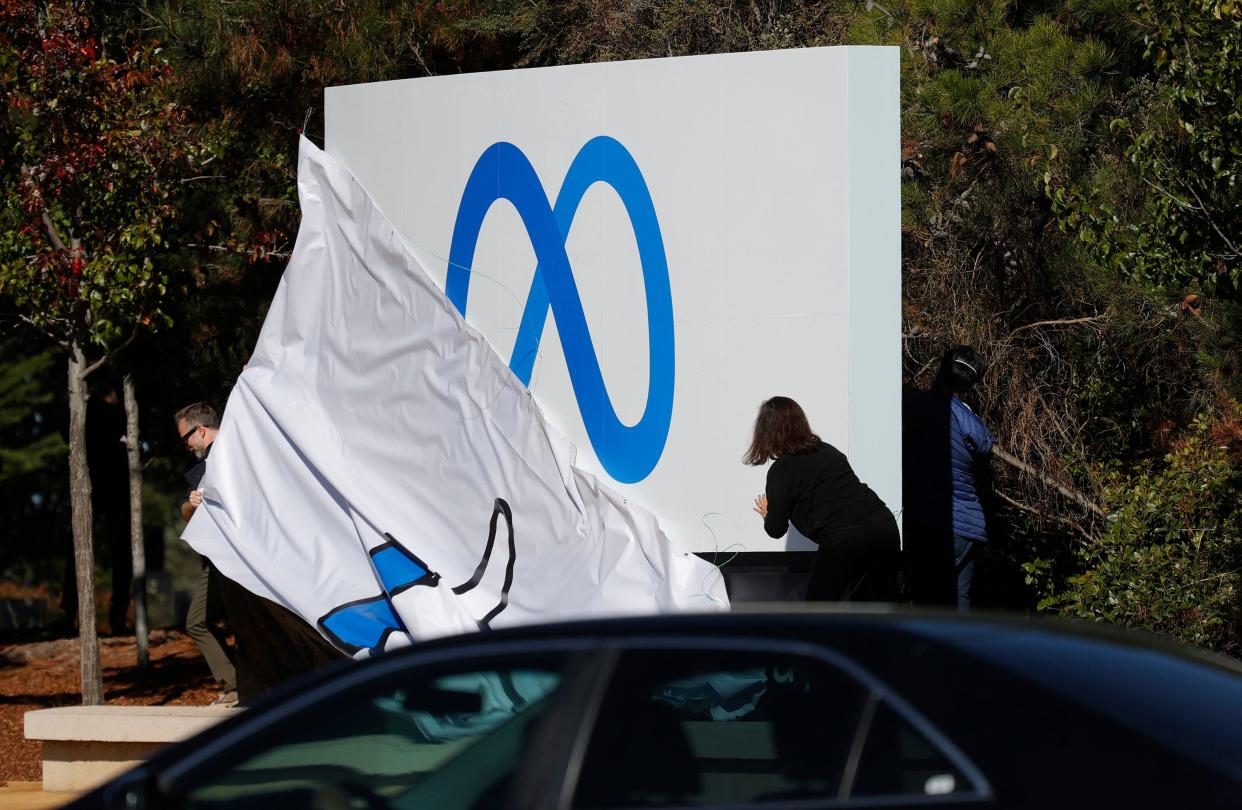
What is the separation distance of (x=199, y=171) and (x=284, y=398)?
3490mm

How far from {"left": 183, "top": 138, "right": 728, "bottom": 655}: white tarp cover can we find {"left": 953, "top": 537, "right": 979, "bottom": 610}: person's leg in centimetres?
167

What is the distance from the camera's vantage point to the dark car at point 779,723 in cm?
275

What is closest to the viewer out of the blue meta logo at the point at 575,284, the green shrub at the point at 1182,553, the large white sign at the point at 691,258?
the large white sign at the point at 691,258

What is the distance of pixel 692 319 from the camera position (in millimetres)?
7684

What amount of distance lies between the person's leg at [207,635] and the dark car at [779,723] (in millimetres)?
5598

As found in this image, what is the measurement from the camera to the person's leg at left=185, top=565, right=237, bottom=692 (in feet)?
28.8

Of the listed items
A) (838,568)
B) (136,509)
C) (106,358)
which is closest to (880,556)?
(838,568)

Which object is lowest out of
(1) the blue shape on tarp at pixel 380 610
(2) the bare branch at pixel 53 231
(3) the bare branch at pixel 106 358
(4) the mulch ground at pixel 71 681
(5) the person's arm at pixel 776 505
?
(4) the mulch ground at pixel 71 681

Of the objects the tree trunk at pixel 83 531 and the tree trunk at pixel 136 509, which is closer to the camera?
the tree trunk at pixel 83 531

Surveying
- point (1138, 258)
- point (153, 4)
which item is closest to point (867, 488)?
point (1138, 258)

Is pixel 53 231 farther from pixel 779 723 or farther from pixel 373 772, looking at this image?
pixel 779 723

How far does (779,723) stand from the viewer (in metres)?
3.26

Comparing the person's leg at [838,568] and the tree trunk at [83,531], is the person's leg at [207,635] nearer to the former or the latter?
the tree trunk at [83,531]

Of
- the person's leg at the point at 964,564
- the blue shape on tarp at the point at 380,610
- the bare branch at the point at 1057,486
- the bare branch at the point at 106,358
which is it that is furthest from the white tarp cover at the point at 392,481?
the bare branch at the point at 1057,486
